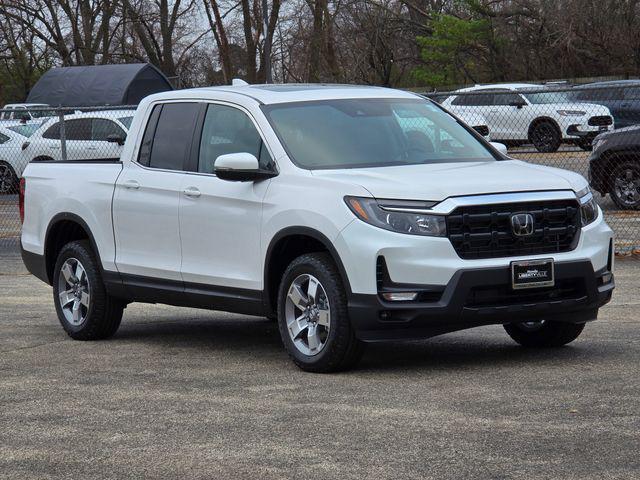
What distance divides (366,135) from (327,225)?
1.14 meters

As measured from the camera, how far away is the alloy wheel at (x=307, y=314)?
321 inches

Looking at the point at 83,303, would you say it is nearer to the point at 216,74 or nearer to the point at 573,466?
the point at 573,466

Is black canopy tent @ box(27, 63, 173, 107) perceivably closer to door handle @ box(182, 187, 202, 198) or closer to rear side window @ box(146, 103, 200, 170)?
rear side window @ box(146, 103, 200, 170)

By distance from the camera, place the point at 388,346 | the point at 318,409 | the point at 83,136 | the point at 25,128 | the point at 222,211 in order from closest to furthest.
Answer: the point at 318,409 < the point at 222,211 < the point at 388,346 < the point at 83,136 < the point at 25,128

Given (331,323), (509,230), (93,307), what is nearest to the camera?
(509,230)

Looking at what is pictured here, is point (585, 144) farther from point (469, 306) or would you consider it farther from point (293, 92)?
point (469, 306)

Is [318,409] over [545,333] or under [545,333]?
over

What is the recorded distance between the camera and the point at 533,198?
8000mm

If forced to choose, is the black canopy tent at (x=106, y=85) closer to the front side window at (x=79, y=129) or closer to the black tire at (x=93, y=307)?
the front side window at (x=79, y=129)

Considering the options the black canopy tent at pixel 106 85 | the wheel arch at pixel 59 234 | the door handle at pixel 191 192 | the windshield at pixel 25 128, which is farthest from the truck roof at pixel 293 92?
the black canopy tent at pixel 106 85

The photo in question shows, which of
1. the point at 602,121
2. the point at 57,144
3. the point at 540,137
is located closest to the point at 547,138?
the point at 540,137

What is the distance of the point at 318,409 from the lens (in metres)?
7.11

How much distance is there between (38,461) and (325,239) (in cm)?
244

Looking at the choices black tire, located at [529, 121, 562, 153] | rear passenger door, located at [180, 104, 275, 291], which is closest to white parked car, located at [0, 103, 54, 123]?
black tire, located at [529, 121, 562, 153]
